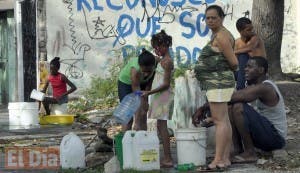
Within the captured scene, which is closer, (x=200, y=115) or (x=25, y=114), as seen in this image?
(x=200, y=115)

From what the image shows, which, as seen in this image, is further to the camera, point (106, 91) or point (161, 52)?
point (106, 91)

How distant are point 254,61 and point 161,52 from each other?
3.44 feet

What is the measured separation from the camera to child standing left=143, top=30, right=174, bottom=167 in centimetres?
736

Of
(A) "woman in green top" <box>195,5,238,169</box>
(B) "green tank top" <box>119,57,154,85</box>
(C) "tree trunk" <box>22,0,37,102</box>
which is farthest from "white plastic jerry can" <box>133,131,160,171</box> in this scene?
(C) "tree trunk" <box>22,0,37,102</box>

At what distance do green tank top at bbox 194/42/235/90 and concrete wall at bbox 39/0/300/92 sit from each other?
816cm

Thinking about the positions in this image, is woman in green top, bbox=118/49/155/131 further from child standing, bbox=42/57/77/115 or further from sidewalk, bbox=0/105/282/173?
child standing, bbox=42/57/77/115

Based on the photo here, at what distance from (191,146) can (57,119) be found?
5.16 m

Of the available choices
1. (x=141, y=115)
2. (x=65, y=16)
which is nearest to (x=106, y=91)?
(x=65, y=16)

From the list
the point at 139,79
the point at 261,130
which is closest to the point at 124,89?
the point at 139,79

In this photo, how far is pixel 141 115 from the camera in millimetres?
7758

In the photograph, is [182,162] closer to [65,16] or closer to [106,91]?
[106,91]

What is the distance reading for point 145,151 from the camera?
22.9 ft

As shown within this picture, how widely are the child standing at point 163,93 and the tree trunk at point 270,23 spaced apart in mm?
4572

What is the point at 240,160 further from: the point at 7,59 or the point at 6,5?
the point at 7,59
